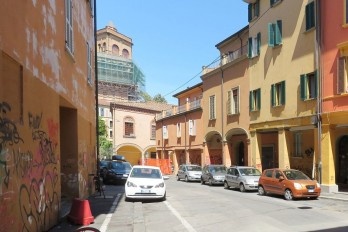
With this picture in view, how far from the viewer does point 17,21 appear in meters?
7.97

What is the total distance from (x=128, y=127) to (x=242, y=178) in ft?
147

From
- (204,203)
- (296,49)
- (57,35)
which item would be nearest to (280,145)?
(296,49)

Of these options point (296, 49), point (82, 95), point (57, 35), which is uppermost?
point (296, 49)

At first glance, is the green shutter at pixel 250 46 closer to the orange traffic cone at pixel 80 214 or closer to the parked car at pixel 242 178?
the parked car at pixel 242 178

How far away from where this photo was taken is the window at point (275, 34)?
89.0ft

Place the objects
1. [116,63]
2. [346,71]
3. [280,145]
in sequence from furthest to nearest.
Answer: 1. [116,63]
2. [280,145]
3. [346,71]

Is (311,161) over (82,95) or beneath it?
beneath

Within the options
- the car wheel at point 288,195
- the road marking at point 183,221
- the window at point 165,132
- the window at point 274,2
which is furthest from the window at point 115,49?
the road marking at point 183,221

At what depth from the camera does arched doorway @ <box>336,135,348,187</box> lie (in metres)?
24.2

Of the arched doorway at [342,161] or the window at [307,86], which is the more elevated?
the window at [307,86]

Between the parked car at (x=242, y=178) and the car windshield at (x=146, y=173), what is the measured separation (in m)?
6.92

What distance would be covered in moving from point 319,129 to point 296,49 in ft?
17.9

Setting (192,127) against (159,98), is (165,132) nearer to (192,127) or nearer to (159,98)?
(192,127)

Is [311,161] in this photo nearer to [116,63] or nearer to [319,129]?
[319,129]
